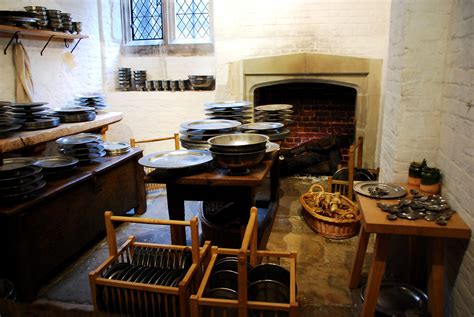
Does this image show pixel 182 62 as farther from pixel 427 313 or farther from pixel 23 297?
pixel 427 313

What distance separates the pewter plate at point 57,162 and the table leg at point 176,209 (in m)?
0.95

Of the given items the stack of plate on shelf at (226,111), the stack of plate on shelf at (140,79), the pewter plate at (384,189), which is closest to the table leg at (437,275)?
the pewter plate at (384,189)

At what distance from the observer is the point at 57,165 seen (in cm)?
A: 305

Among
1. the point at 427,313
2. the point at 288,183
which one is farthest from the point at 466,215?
the point at 288,183

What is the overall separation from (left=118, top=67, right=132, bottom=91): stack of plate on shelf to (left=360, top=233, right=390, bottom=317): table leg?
460cm

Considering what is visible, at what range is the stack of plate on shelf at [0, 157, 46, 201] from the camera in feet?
8.20

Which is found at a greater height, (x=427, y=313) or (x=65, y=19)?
(x=65, y=19)

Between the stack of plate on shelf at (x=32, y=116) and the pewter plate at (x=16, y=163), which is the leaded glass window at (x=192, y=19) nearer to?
the stack of plate on shelf at (x=32, y=116)

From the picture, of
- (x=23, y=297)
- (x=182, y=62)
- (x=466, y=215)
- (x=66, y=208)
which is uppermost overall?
(x=182, y=62)

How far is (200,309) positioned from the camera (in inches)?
73.1

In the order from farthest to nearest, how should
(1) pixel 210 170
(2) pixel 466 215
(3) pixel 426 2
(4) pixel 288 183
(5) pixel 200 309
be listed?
(4) pixel 288 183, (1) pixel 210 170, (3) pixel 426 2, (2) pixel 466 215, (5) pixel 200 309

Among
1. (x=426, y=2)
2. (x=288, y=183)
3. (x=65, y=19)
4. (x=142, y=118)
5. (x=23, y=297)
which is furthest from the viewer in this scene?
(x=142, y=118)

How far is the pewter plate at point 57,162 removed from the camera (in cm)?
305

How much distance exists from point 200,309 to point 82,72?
433cm
